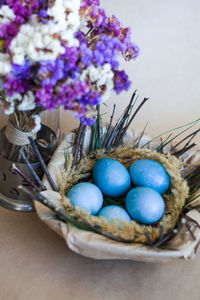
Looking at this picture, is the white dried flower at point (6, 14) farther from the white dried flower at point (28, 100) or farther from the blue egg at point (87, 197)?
the blue egg at point (87, 197)

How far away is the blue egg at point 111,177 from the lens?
58 cm

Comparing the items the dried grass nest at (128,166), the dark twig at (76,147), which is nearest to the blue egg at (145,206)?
the dried grass nest at (128,166)

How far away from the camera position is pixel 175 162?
1.95 ft

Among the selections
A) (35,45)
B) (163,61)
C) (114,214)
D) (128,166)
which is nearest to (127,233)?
(114,214)

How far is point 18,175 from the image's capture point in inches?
23.1

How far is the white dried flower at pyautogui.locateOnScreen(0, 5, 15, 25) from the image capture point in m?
0.40

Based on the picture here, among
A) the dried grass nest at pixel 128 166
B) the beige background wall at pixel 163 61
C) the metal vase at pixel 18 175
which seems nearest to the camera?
the dried grass nest at pixel 128 166

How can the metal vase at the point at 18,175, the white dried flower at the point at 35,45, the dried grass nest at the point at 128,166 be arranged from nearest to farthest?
the white dried flower at the point at 35,45 < the dried grass nest at the point at 128,166 < the metal vase at the point at 18,175

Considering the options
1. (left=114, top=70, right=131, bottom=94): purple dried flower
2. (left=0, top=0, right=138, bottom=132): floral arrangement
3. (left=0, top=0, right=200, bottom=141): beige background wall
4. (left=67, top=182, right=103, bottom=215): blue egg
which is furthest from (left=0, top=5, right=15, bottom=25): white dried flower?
(left=0, top=0, right=200, bottom=141): beige background wall

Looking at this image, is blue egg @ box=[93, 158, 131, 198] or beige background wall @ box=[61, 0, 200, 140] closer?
blue egg @ box=[93, 158, 131, 198]

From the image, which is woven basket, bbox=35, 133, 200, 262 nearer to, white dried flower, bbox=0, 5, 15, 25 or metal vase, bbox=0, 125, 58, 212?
metal vase, bbox=0, 125, 58, 212

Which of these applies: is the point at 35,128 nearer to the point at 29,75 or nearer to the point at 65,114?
the point at 29,75

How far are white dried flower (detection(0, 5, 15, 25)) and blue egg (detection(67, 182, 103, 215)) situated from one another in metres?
0.28

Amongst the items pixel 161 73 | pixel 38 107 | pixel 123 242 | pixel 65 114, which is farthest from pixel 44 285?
pixel 161 73
